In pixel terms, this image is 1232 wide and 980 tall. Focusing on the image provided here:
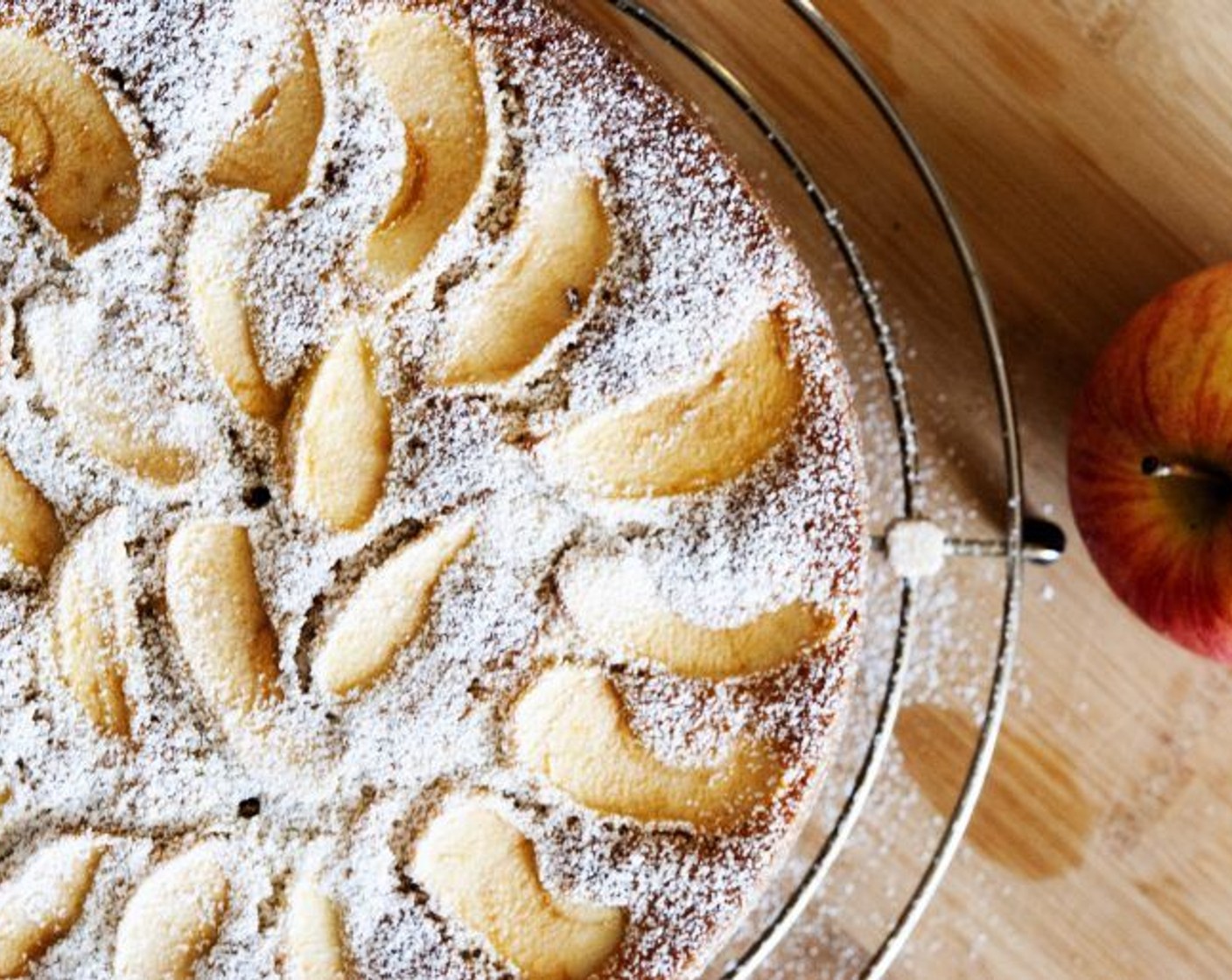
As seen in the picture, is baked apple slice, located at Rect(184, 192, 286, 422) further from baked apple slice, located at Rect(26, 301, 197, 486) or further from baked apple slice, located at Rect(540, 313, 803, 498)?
baked apple slice, located at Rect(540, 313, 803, 498)

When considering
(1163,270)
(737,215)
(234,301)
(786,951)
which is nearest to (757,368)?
(737,215)

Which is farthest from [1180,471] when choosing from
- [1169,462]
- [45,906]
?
[45,906]

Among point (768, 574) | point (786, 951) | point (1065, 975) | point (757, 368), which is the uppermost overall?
point (757, 368)

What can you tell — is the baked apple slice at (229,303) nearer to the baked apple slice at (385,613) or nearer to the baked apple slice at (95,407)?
the baked apple slice at (95,407)

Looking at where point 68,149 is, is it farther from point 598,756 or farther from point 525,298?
point 598,756

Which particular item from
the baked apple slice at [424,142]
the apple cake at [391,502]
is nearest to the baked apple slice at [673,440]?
the apple cake at [391,502]

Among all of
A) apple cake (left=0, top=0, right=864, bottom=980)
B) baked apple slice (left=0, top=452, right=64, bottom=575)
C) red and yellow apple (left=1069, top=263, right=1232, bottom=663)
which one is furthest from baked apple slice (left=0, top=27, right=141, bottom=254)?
red and yellow apple (left=1069, top=263, right=1232, bottom=663)

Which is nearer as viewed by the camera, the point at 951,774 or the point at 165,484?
the point at 165,484

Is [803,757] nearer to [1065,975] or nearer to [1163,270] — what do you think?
[1065,975]
